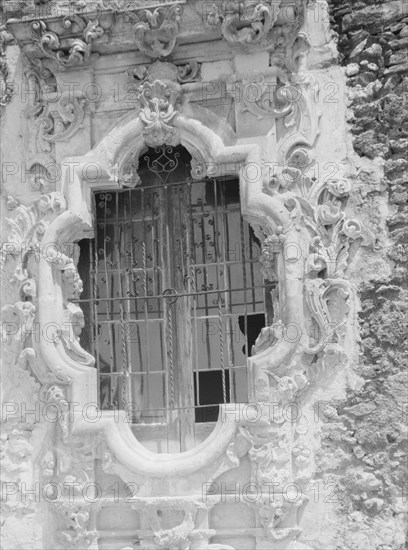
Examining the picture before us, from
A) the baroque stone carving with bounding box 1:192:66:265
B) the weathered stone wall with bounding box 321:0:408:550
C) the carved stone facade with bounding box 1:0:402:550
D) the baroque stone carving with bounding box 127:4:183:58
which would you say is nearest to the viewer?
the weathered stone wall with bounding box 321:0:408:550

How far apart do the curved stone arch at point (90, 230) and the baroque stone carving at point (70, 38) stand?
0.52 meters

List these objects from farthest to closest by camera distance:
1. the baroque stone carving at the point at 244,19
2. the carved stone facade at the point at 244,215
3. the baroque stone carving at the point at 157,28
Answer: the baroque stone carving at the point at 157,28, the baroque stone carving at the point at 244,19, the carved stone facade at the point at 244,215

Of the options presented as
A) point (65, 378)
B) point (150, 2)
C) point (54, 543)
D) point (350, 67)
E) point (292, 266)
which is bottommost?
point (54, 543)

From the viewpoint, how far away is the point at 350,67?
6559 mm

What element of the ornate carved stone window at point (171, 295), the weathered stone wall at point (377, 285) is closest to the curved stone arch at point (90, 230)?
the ornate carved stone window at point (171, 295)

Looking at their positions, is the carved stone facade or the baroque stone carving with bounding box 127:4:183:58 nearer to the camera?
the carved stone facade

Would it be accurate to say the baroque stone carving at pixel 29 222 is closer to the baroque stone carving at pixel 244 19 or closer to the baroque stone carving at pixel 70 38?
the baroque stone carving at pixel 70 38

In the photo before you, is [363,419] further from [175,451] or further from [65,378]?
[65,378]

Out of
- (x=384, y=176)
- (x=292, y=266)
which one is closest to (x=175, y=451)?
(x=292, y=266)

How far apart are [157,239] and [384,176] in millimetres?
1499

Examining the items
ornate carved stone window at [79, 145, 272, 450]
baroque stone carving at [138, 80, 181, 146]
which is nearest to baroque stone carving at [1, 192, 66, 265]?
ornate carved stone window at [79, 145, 272, 450]

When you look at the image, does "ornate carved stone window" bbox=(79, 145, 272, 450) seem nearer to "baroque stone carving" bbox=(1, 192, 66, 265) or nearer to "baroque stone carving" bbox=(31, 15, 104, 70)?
"baroque stone carving" bbox=(1, 192, 66, 265)

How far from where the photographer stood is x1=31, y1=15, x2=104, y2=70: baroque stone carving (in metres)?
6.67

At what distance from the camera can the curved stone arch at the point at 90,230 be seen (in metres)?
6.28
